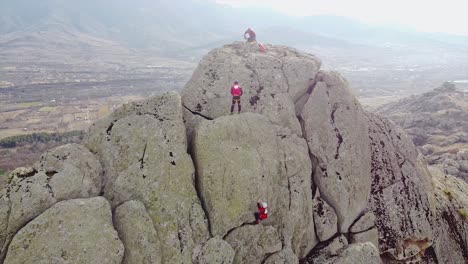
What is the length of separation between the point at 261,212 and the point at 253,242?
2198mm

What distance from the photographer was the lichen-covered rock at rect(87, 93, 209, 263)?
2202 centimetres

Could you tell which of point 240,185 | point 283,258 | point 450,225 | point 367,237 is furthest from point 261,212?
point 450,225

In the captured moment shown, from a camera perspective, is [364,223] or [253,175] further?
[364,223]

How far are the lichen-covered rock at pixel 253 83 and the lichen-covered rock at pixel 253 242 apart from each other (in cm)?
902

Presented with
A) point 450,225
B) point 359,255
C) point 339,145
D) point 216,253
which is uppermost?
point 339,145

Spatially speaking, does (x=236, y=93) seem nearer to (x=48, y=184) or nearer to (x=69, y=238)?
(x=48, y=184)

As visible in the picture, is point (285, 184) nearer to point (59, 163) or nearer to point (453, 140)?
point (59, 163)

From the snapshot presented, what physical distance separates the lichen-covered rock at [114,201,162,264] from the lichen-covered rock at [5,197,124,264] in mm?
689

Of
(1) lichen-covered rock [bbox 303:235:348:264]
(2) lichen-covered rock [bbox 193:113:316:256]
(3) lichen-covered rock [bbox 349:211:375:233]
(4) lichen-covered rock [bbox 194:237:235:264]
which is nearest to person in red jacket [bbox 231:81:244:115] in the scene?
(2) lichen-covered rock [bbox 193:113:316:256]

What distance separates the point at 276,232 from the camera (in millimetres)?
24844

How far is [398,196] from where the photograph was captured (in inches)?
1235

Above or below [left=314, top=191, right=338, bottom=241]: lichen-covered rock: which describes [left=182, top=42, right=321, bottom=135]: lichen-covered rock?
above

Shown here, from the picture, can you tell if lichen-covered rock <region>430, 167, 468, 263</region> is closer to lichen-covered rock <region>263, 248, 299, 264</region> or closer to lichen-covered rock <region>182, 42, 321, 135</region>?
lichen-covered rock <region>263, 248, 299, 264</region>

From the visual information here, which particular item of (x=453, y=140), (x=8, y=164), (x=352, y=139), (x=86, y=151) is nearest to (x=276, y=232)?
(x=352, y=139)
